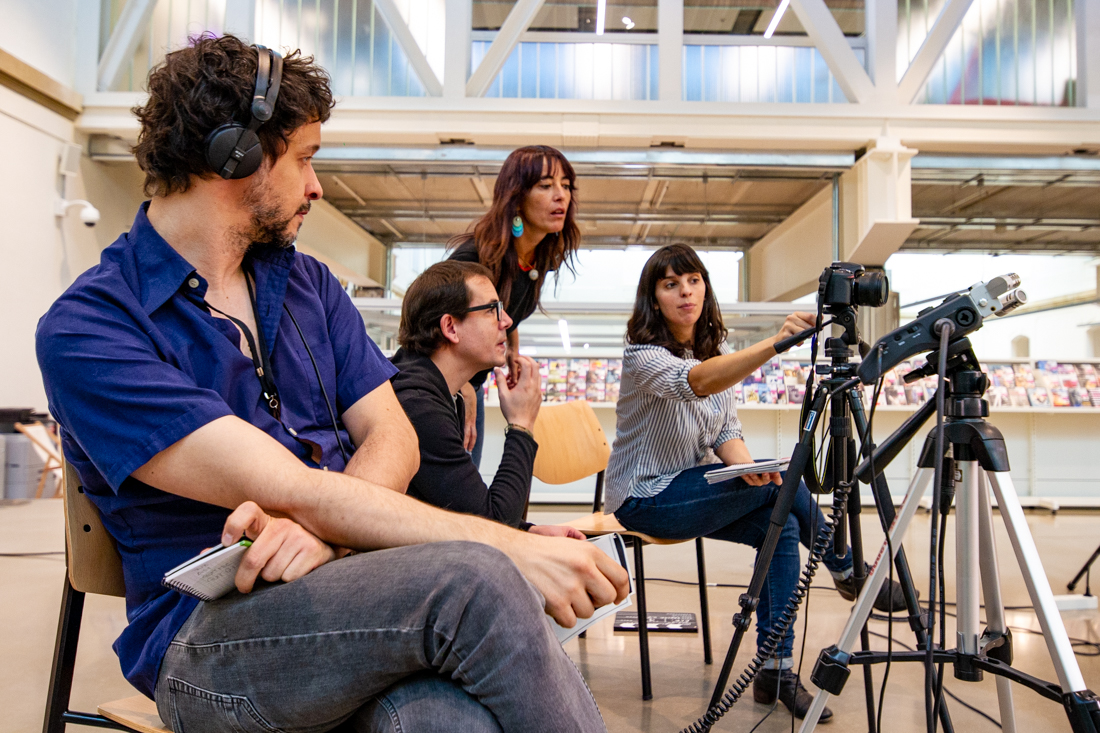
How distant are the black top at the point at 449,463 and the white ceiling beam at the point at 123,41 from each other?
5842 millimetres

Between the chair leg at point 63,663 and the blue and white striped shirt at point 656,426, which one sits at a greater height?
the blue and white striped shirt at point 656,426

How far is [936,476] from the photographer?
3.84 feet

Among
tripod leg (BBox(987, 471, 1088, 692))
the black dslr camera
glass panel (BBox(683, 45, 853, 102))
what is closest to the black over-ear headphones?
the black dslr camera

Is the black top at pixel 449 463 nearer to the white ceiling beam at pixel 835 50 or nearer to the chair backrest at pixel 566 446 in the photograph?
the chair backrest at pixel 566 446

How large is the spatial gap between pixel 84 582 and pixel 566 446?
1715mm

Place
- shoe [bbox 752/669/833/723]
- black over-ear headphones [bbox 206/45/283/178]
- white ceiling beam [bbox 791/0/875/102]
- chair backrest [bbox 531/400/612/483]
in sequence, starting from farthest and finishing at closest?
white ceiling beam [bbox 791/0/875/102], chair backrest [bbox 531/400/612/483], shoe [bbox 752/669/833/723], black over-ear headphones [bbox 206/45/283/178]

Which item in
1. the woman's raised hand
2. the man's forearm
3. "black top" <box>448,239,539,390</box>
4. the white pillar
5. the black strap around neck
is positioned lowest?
the man's forearm

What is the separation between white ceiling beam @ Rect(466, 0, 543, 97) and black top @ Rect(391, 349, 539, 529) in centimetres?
472

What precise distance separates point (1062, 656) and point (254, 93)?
4.71ft

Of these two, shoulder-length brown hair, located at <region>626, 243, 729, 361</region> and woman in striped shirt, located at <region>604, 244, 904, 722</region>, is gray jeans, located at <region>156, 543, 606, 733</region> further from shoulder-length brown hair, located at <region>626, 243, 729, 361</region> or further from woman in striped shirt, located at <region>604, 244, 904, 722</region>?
shoulder-length brown hair, located at <region>626, 243, 729, 361</region>

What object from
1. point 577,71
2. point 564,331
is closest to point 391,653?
point 577,71

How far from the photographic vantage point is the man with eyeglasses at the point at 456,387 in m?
1.42

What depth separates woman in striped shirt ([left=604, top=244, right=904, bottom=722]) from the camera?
186 centimetres

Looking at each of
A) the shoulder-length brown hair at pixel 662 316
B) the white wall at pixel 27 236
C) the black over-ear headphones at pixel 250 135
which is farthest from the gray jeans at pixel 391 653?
the white wall at pixel 27 236
